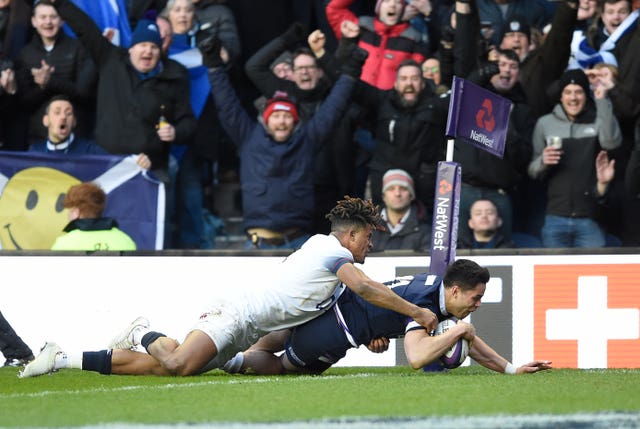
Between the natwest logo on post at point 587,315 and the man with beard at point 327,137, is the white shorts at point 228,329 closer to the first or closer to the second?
the natwest logo on post at point 587,315

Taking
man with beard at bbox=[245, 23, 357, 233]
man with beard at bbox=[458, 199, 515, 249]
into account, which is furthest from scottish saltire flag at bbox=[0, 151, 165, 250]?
man with beard at bbox=[458, 199, 515, 249]

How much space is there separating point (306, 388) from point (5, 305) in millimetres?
4297

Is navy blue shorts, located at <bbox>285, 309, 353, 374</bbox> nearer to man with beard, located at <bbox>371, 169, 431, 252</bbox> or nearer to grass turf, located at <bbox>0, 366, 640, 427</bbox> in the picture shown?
grass turf, located at <bbox>0, 366, 640, 427</bbox>

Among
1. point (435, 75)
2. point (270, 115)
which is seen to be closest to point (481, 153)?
point (435, 75)

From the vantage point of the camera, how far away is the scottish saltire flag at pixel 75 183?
1360 centimetres

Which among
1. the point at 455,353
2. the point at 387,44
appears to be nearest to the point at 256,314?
the point at 455,353

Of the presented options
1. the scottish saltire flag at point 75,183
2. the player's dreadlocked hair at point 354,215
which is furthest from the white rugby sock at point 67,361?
the scottish saltire flag at point 75,183

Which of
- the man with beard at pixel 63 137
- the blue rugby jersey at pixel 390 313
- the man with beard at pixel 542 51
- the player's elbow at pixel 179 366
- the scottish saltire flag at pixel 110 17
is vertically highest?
the scottish saltire flag at pixel 110 17

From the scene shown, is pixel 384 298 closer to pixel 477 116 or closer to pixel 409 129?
pixel 477 116

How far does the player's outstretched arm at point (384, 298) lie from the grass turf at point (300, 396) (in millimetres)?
419

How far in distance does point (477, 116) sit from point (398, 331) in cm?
193

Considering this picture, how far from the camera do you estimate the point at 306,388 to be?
28.5 ft

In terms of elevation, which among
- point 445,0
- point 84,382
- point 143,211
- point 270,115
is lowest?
point 84,382

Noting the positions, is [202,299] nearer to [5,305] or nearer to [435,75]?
[5,305]
